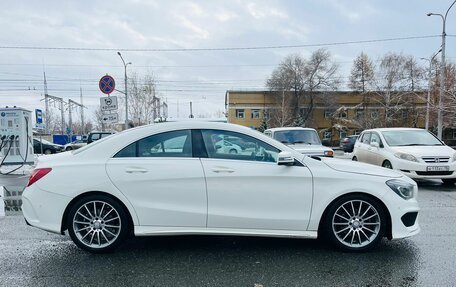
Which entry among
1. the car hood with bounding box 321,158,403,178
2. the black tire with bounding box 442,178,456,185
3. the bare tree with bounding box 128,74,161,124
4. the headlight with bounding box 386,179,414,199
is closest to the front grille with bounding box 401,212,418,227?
the headlight with bounding box 386,179,414,199

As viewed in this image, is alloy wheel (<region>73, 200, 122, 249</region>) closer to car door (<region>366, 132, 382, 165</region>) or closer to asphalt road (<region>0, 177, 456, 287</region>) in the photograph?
asphalt road (<region>0, 177, 456, 287</region>)

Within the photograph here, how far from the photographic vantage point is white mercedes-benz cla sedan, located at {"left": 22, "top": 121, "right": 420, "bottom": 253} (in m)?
3.78

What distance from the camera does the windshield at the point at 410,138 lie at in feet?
29.6

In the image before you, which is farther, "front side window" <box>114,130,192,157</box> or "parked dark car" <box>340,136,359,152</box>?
"parked dark car" <box>340,136,359,152</box>

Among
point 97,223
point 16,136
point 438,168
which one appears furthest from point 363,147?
point 16,136

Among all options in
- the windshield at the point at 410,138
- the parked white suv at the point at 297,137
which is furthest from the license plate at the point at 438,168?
the parked white suv at the point at 297,137

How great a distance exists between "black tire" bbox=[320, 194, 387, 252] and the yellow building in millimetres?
42718

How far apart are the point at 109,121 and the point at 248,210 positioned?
7757 millimetres

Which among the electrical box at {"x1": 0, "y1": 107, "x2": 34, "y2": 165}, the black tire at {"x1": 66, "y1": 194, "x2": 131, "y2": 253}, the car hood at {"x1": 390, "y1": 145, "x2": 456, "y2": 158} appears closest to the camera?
the black tire at {"x1": 66, "y1": 194, "x2": 131, "y2": 253}

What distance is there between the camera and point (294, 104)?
173 feet

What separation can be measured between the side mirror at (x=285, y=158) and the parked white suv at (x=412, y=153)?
5.92 meters

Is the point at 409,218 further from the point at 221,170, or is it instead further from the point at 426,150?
the point at 426,150

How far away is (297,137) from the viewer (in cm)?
1070

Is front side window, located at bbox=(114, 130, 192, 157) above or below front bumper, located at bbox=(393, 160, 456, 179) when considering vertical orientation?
above
